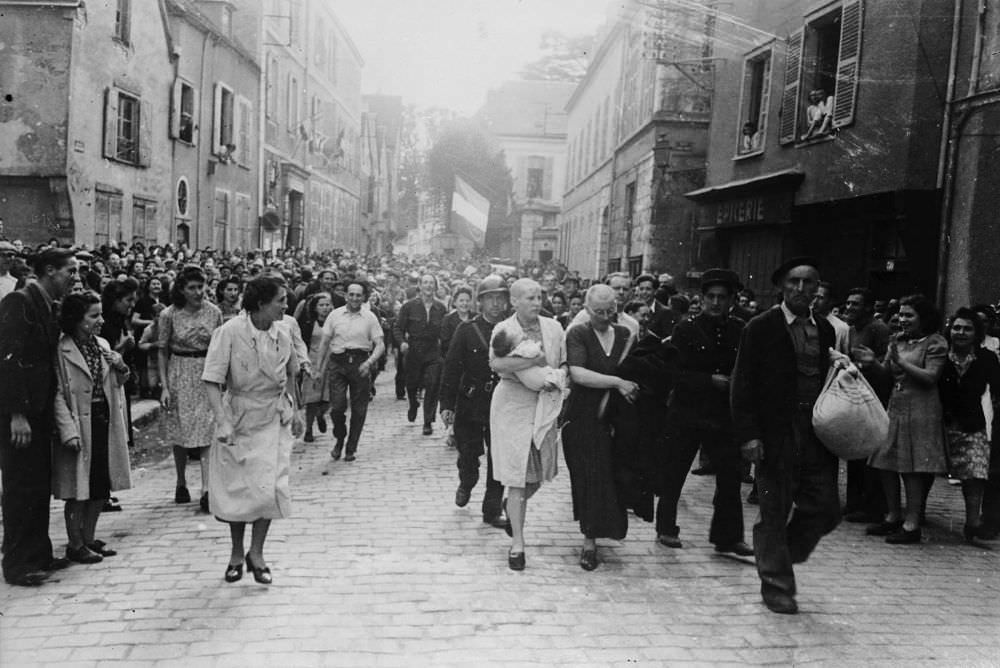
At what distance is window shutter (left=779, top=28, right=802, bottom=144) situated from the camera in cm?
1359

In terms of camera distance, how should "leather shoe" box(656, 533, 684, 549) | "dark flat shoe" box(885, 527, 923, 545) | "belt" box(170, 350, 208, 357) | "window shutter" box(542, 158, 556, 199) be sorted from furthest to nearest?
1. "window shutter" box(542, 158, 556, 199)
2. "belt" box(170, 350, 208, 357)
3. "dark flat shoe" box(885, 527, 923, 545)
4. "leather shoe" box(656, 533, 684, 549)

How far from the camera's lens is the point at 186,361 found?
691 centimetres

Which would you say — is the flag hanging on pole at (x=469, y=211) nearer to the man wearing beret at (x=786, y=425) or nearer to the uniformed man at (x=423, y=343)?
the uniformed man at (x=423, y=343)

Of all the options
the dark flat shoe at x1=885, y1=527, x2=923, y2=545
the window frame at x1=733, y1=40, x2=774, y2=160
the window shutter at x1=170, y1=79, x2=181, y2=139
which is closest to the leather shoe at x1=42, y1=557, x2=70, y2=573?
the dark flat shoe at x1=885, y1=527, x2=923, y2=545

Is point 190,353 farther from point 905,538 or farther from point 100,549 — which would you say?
point 905,538

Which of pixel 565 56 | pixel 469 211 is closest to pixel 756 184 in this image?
pixel 469 211

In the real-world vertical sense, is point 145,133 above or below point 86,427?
above

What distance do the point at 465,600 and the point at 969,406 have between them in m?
4.40

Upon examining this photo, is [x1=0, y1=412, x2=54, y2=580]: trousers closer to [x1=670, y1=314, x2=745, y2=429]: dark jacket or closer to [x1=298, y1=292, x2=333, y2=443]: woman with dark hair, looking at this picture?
[x1=298, y1=292, x2=333, y2=443]: woman with dark hair

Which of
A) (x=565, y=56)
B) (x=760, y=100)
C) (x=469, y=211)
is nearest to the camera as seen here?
(x=760, y=100)

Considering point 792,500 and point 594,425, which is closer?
point 792,500

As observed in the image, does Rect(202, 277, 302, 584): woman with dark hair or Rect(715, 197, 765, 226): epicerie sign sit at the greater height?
Rect(715, 197, 765, 226): epicerie sign

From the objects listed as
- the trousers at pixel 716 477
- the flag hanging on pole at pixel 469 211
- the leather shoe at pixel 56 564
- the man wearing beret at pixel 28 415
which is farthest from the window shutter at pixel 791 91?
the flag hanging on pole at pixel 469 211

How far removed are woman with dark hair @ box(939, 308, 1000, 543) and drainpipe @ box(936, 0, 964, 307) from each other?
4.05 metres
